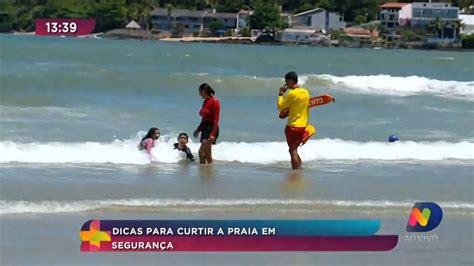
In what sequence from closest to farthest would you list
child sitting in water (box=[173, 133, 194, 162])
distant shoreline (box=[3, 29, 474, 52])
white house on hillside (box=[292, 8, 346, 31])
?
child sitting in water (box=[173, 133, 194, 162])
distant shoreline (box=[3, 29, 474, 52])
white house on hillside (box=[292, 8, 346, 31])

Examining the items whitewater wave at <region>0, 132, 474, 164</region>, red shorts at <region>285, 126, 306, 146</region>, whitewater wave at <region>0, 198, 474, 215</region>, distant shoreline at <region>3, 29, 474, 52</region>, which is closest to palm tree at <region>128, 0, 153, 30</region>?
distant shoreline at <region>3, 29, 474, 52</region>

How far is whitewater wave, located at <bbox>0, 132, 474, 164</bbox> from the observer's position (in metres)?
12.7

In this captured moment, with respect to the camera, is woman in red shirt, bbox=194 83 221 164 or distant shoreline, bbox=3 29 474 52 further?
distant shoreline, bbox=3 29 474 52

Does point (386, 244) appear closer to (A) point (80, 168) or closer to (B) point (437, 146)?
(A) point (80, 168)

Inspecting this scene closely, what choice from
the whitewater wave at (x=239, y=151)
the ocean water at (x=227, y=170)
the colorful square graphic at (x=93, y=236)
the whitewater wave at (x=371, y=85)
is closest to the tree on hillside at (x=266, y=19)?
the whitewater wave at (x=371, y=85)

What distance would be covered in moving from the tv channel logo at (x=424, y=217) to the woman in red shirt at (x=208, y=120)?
2.97 meters

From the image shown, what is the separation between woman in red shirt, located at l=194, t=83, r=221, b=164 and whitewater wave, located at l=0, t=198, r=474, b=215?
89.7 inches

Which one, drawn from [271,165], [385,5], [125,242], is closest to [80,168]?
[271,165]

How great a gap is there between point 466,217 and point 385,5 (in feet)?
441

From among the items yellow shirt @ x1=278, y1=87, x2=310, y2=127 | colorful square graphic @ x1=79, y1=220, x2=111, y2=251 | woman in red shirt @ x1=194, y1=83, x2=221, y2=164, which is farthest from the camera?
→ woman in red shirt @ x1=194, y1=83, x2=221, y2=164

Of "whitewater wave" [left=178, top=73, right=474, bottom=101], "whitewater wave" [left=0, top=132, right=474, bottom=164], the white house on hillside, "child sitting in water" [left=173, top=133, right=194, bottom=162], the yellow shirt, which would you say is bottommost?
the white house on hillside

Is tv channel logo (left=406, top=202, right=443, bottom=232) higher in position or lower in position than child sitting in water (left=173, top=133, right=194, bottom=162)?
lower

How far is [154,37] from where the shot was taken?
417ft

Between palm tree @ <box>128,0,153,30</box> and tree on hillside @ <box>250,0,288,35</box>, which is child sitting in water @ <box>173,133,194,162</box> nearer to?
palm tree @ <box>128,0,153,30</box>
